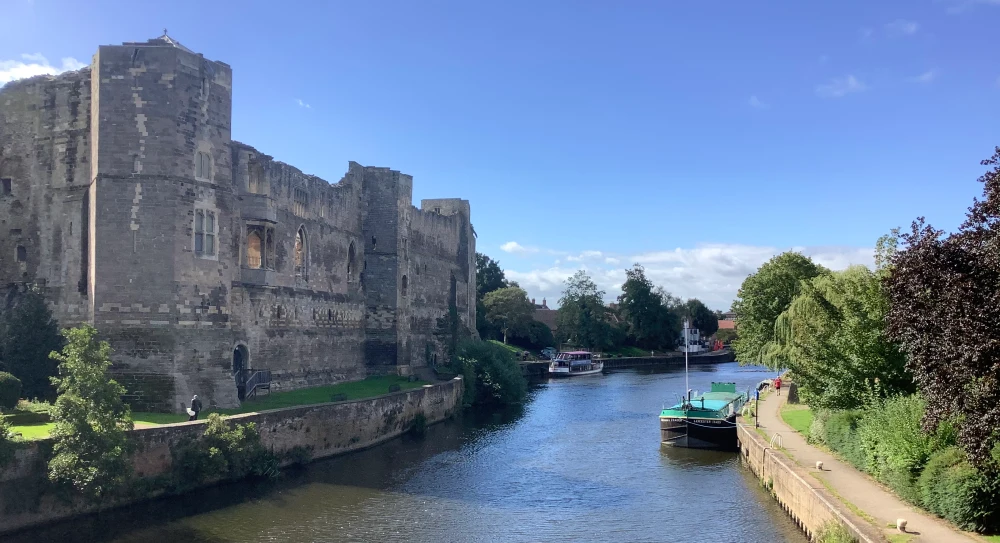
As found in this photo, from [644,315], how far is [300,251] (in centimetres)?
6987

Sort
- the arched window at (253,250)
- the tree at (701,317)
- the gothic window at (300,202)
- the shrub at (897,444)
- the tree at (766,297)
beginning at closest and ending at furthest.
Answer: the shrub at (897,444)
the arched window at (253,250)
the gothic window at (300,202)
the tree at (766,297)
the tree at (701,317)

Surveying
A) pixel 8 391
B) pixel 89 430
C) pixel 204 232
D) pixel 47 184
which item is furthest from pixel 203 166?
pixel 89 430

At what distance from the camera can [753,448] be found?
24016 mm

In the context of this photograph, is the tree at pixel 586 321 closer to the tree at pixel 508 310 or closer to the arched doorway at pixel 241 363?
the tree at pixel 508 310

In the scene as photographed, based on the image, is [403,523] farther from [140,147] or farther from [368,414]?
[140,147]

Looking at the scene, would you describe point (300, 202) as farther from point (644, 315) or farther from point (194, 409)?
point (644, 315)

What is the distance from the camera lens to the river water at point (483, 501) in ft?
57.4

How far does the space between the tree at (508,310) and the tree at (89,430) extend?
6393 cm

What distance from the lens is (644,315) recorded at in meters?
99.7

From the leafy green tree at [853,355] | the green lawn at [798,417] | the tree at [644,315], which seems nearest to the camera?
the leafy green tree at [853,355]

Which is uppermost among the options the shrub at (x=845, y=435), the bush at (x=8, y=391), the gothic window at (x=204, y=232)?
the gothic window at (x=204, y=232)

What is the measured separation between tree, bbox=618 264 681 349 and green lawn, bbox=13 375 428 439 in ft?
210

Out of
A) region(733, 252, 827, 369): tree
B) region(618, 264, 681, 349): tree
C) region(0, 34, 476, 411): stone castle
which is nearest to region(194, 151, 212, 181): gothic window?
region(0, 34, 476, 411): stone castle

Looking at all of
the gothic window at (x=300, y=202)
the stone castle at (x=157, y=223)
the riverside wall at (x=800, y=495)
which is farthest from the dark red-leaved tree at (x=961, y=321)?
the gothic window at (x=300, y=202)
